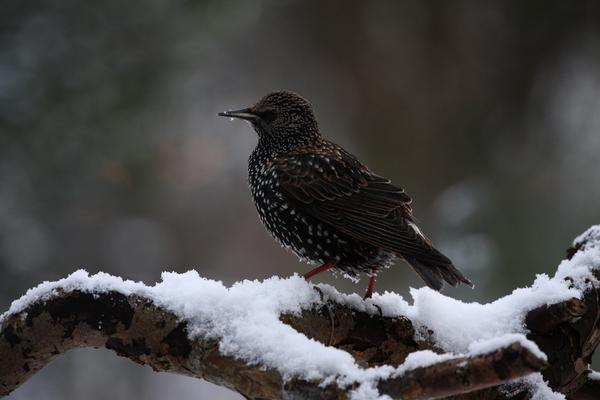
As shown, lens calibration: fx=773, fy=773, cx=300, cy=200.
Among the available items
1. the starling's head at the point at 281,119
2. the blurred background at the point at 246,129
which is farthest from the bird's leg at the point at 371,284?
the blurred background at the point at 246,129

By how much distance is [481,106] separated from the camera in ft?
21.3

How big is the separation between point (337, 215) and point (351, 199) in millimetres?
137

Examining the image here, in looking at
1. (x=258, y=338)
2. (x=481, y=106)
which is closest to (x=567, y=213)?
(x=481, y=106)

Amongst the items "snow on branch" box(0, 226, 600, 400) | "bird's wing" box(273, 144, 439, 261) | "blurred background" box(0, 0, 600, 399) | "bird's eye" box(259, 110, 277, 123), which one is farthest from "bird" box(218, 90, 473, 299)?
"blurred background" box(0, 0, 600, 399)

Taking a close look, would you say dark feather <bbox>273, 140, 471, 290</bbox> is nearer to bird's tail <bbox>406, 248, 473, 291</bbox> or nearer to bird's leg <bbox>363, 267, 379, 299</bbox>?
bird's tail <bbox>406, 248, 473, 291</bbox>

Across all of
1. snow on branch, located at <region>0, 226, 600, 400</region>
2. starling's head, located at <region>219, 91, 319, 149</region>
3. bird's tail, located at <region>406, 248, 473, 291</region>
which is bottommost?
snow on branch, located at <region>0, 226, 600, 400</region>

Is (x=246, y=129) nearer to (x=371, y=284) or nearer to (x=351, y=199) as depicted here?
(x=351, y=199)

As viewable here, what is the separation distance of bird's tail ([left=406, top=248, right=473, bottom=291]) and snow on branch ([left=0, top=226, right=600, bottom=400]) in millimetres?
134

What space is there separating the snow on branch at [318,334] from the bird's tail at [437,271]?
0.13 m

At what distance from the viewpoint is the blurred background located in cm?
533

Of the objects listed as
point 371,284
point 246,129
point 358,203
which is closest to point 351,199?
point 358,203

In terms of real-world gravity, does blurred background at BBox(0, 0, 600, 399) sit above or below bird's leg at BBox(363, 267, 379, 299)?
above

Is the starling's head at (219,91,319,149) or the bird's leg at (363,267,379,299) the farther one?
the starling's head at (219,91,319,149)

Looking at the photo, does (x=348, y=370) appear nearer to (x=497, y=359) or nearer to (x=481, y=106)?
(x=497, y=359)
